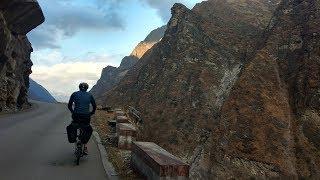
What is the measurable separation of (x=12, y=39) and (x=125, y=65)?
4942 inches

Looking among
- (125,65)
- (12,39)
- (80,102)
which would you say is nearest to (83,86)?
(80,102)

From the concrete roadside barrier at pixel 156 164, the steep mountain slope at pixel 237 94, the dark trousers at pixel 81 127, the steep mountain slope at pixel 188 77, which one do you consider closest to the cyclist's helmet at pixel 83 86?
the dark trousers at pixel 81 127

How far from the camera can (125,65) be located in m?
166

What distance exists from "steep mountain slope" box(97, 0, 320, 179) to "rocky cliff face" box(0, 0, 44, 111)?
1456cm

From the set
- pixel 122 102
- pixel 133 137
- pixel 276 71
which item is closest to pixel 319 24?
pixel 276 71

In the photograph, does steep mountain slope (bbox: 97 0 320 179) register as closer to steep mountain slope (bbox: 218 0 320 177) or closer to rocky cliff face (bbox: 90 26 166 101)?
steep mountain slope (bbox: 218 0 320 177)

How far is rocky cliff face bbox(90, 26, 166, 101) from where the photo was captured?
154m

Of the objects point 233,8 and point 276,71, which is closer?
point 276,71

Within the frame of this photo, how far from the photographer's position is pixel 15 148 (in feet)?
42.9

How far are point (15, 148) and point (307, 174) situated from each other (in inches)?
1135

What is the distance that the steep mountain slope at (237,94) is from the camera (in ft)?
124

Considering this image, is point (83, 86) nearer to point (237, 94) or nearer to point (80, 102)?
point (80, 102)

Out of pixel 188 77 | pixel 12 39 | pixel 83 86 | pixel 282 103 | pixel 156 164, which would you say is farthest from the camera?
pixel 188 77

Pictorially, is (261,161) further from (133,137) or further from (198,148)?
(133,137)
